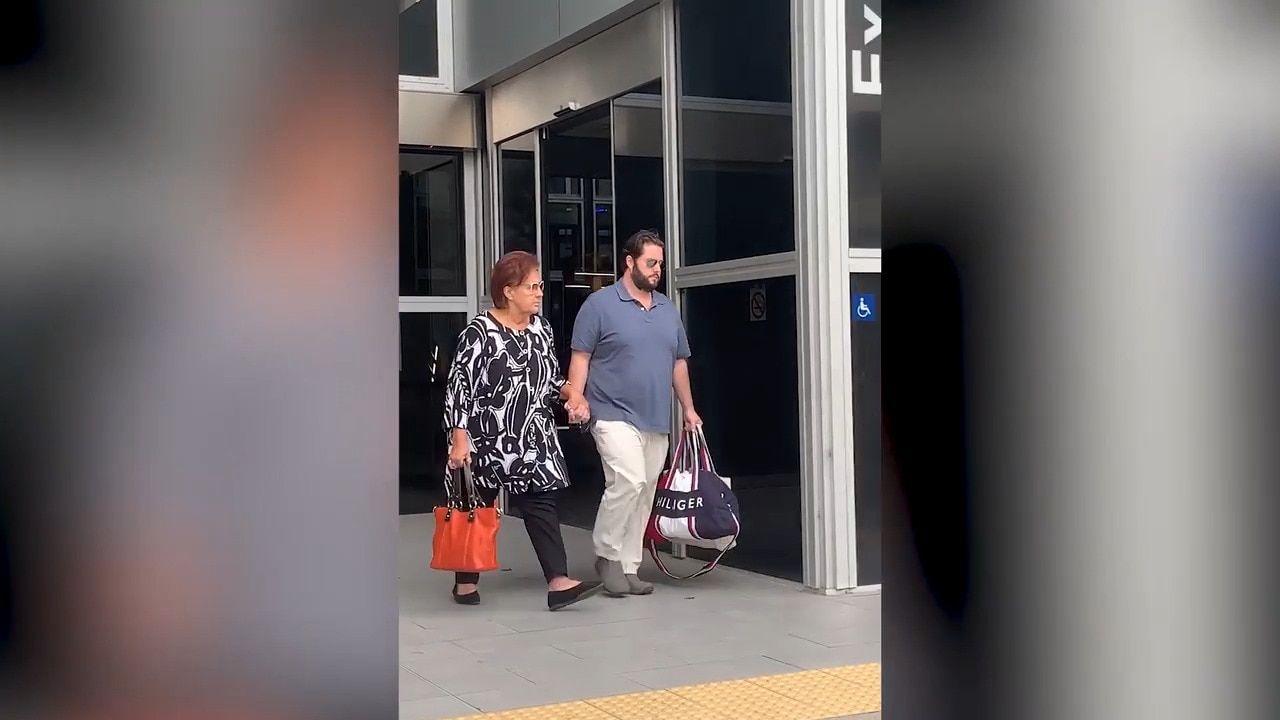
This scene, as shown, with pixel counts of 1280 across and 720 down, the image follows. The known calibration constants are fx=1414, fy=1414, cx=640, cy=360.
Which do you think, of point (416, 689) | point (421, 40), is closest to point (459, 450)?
point (416, 689)

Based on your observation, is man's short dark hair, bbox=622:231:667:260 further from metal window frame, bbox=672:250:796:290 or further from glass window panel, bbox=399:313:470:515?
glass window panel, bbox=399:313:470:515

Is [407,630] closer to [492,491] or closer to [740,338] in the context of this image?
[492,491]

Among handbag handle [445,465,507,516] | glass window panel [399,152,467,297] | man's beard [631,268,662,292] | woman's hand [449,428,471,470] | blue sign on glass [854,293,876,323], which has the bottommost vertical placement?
handbag handle [445,465,507,516]

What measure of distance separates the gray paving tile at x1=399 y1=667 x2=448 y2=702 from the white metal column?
2360 millimetres

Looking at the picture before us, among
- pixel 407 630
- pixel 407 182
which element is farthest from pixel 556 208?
pixel 407 630

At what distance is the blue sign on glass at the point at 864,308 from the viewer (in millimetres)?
6805

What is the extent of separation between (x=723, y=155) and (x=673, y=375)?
1.28 m

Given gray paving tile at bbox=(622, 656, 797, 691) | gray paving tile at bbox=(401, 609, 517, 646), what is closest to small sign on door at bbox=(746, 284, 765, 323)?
gray paving tile at bbox=(401, 609, 517, 646)

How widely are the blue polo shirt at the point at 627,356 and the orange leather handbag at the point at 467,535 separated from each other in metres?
0.76

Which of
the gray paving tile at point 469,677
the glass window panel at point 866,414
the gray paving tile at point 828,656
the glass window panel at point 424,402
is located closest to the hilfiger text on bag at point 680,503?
the glass window panel at point 866,414

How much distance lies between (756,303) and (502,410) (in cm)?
158

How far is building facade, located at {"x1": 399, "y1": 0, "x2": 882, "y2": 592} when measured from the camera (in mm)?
6758
